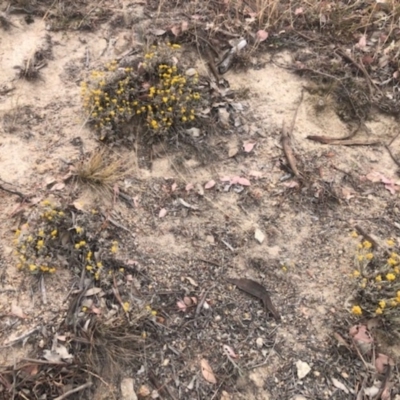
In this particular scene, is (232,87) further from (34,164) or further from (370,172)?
(34,164)

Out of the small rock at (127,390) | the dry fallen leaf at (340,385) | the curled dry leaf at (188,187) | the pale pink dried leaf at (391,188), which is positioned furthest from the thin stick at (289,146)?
the small rock at (127,390)

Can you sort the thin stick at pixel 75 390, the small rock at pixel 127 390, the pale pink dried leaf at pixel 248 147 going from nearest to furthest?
the thin stick at pixel 75 390 → the small rock at pixel 127 390 → the pale pink dried leaf at pixel 248 147

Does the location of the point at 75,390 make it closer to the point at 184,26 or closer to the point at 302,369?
the point at 302,369

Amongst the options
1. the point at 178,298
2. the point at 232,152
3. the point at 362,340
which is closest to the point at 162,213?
the point at 178,298

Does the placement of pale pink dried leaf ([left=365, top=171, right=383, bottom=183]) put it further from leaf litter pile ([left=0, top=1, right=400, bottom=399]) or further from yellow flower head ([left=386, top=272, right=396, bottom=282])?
yellow flower head ([left=386, top=272, right=396, bottom=282])

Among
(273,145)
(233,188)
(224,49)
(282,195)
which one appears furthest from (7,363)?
(224,49)

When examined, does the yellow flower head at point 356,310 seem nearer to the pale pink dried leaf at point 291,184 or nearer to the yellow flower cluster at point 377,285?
the yellow flower cluster at point 377,285
